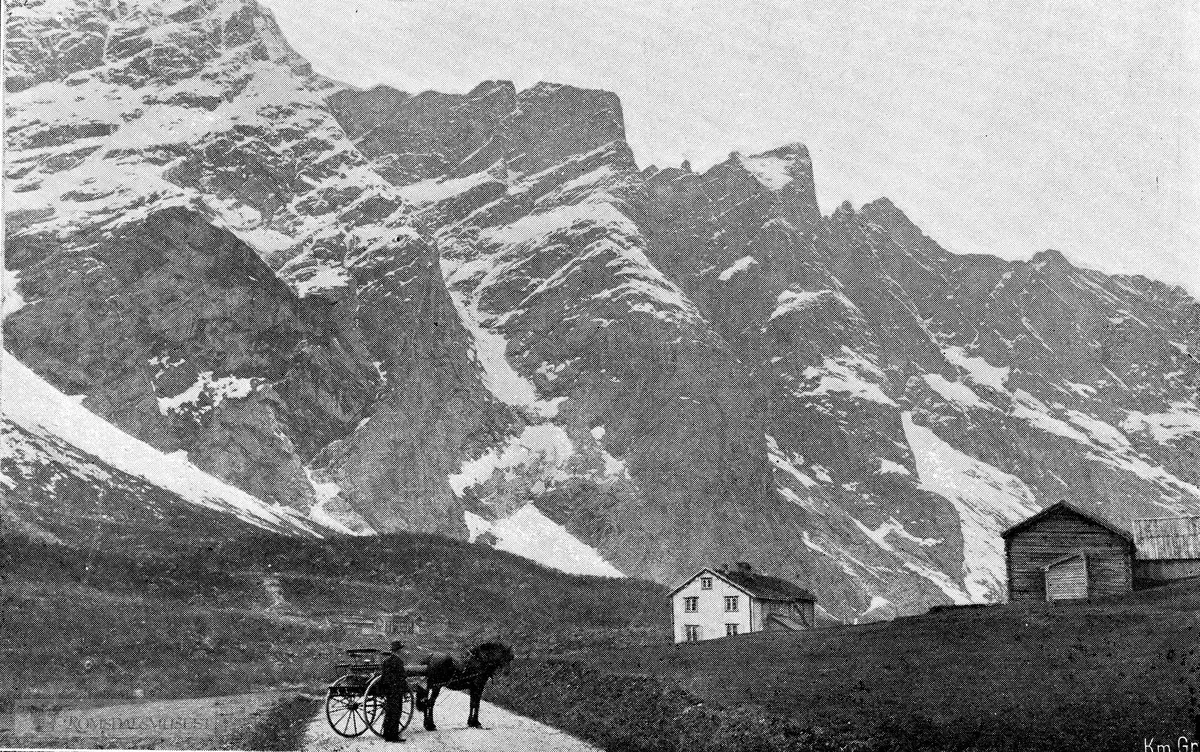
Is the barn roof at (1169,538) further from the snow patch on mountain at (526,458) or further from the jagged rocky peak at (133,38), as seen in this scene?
the snow patch on mountain at (526,458)

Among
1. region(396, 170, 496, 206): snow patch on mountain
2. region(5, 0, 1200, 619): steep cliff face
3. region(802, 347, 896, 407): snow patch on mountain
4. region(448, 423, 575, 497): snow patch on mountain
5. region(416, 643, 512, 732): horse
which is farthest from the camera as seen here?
region(802, 347, 896, 407): snow patch on mountain

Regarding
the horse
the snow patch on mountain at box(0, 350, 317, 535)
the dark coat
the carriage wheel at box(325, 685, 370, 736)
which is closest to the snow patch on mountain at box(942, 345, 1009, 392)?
the snow patch on mountain at box(0, 350, 317, 535)

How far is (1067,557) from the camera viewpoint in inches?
1531

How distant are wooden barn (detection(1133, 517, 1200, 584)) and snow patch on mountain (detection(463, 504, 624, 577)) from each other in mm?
49514

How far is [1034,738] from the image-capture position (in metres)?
20.6

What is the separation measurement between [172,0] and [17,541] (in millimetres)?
60900

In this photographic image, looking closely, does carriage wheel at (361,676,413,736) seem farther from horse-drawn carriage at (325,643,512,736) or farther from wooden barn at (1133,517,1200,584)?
wooden barn at (1133,517,1200,584)

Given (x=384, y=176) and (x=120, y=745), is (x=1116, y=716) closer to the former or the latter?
(x=120, y=745)

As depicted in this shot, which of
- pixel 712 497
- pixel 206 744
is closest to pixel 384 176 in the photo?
pixel 712 497

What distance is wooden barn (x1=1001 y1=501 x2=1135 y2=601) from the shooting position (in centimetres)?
3853

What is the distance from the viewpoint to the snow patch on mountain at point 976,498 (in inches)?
5054

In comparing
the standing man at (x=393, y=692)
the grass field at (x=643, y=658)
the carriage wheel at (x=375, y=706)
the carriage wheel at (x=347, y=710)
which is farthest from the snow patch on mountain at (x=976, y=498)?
the standing man at (x=393, y=692)

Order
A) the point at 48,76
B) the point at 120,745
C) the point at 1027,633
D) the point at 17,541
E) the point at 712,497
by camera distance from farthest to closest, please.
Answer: the point at 712,497
the point at 48,76
the point at 17,541
the point at 1027,633
the point at 120,745

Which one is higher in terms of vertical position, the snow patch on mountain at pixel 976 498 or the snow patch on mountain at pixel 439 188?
the snow patch on mountain at pixel 439 188
